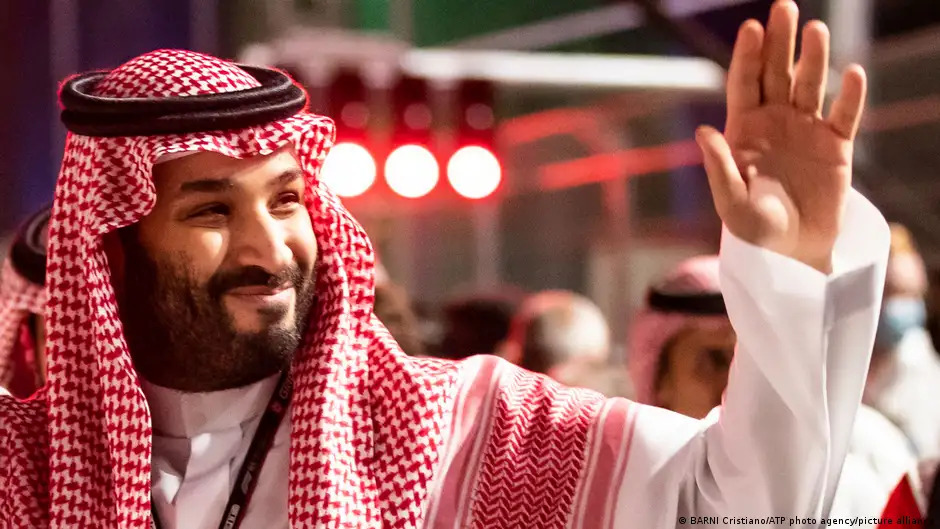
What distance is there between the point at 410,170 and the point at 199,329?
4625 millimetres

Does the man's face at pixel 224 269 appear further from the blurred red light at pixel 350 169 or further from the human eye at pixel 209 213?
the blurred red light at pixel 350 169

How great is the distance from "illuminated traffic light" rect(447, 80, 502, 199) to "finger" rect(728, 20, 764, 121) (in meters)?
4.99

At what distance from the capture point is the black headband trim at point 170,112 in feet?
6.78

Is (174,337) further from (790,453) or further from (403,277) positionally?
(403,277)

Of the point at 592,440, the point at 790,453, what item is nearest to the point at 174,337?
the point at 592,440

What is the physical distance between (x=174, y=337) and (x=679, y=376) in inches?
70.1

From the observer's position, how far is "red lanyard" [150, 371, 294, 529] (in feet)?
6.86

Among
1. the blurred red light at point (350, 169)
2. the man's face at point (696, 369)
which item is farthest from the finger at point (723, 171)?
the blurred red light at point (350, 169)

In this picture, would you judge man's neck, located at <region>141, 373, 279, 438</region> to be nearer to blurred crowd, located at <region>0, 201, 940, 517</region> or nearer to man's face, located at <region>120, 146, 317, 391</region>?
man's face, located at <region>120, 146, 317, 391</region>

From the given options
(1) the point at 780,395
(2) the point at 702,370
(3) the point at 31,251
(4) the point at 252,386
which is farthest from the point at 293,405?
(2) the point at 702,370

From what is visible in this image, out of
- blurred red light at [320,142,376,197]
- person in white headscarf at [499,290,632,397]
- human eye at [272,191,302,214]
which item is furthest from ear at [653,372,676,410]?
blurred red light at [320,142,376,197]

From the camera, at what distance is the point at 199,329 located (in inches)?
83.2

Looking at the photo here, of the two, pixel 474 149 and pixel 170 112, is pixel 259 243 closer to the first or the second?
pixel 170 112

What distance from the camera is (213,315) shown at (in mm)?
2102
